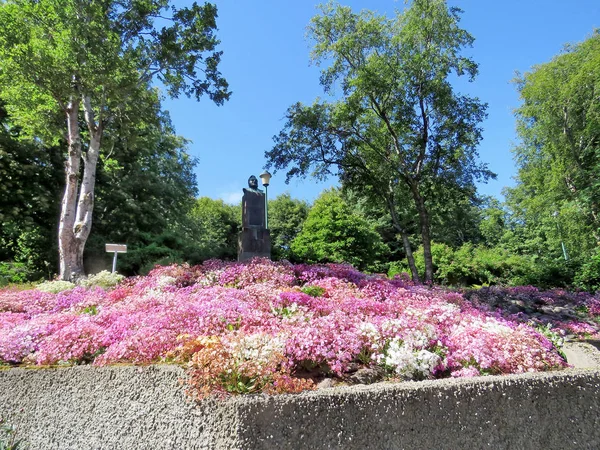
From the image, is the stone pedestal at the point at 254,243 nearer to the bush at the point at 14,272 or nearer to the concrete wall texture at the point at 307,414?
the concrete wall texture at the point at 307,414

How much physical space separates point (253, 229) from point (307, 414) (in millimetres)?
7303

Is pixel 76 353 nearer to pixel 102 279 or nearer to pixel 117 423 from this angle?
pixel 117 423

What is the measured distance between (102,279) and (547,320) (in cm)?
796

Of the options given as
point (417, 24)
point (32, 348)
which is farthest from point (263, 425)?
point (417, 24)

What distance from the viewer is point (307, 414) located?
186cm

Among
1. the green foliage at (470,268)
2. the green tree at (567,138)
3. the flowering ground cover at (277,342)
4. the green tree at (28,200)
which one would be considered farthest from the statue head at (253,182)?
the green tree at (567,138)

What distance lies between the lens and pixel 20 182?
44.5 feet

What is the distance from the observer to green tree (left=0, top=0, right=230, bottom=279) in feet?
28.6

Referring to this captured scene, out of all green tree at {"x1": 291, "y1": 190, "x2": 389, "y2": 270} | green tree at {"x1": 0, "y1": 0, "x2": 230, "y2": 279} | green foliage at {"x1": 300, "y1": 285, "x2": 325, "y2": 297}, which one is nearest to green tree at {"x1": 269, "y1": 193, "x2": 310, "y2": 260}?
green tree at {"x1": 291, "y1": 190, "x2": 389, "y2": 270}

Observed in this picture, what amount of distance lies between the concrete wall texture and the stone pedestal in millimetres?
6144

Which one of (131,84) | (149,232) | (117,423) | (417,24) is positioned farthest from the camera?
(149,232)

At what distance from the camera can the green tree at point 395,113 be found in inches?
456

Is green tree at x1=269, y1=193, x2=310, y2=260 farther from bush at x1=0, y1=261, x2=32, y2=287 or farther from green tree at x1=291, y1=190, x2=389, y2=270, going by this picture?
bush at x1=0, y1=261, x2=32, y2=287

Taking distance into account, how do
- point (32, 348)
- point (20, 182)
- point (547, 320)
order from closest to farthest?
point (32, 348) < point (547, 320) < point (20, 182)
